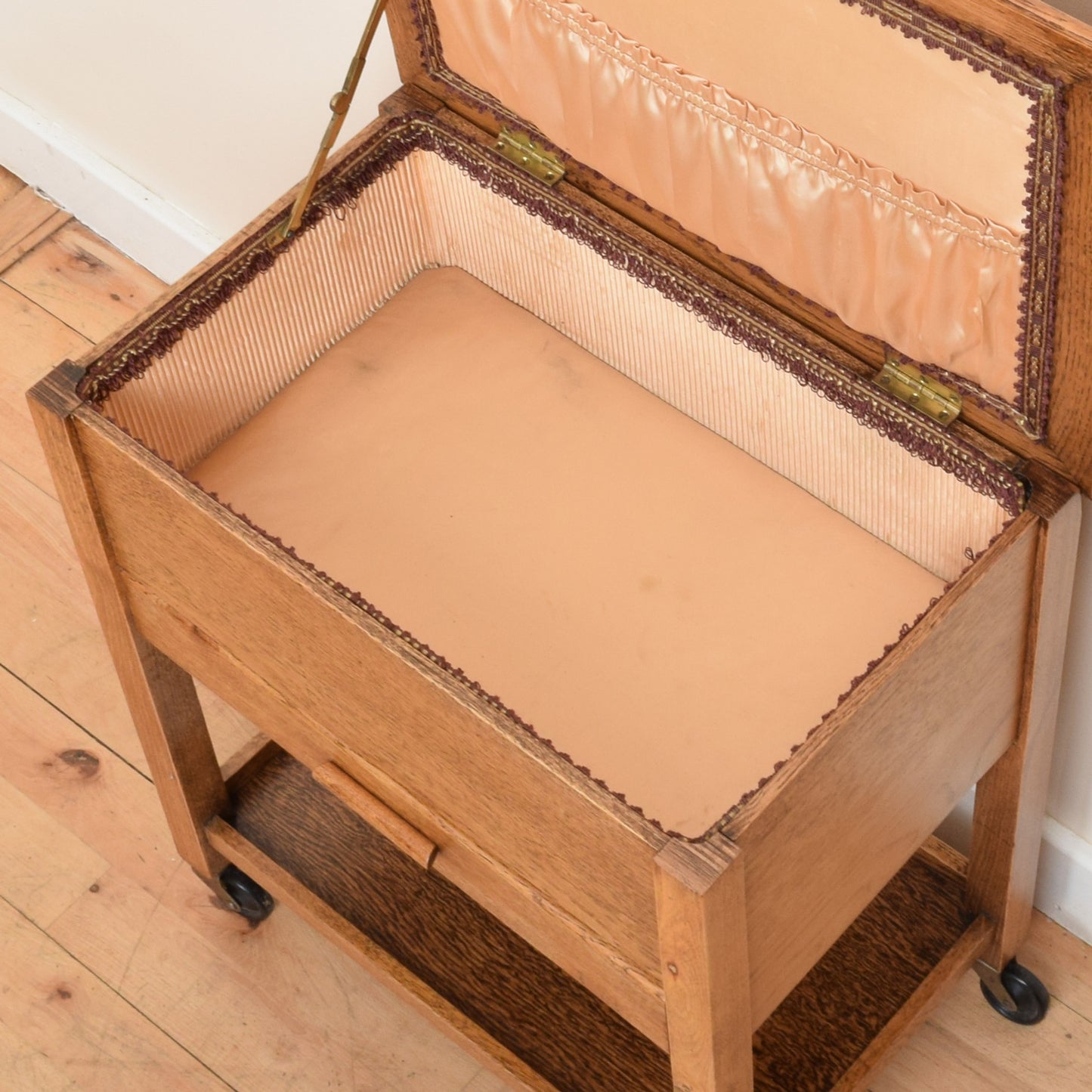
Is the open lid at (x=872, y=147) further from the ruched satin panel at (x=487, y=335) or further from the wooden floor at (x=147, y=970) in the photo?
the wooden floor at (x=147, y=970)

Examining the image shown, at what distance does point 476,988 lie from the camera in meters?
1.42

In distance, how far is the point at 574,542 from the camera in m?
1.24

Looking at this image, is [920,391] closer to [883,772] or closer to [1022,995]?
[883,772]

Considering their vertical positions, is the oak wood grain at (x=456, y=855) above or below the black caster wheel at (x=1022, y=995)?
above

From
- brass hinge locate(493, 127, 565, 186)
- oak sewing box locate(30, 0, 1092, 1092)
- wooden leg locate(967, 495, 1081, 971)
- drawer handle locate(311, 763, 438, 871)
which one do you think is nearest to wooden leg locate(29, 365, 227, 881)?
oak sewing box locate(30, 0, 1092, 1092)

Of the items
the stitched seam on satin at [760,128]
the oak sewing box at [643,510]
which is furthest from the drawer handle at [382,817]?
the stitched seam on satin at [760,128]

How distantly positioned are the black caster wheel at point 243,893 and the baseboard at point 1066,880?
2.31 ft

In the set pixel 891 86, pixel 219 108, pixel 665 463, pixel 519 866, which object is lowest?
pixel 219 108

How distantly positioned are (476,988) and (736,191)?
0.69 m

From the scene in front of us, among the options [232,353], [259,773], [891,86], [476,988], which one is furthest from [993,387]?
[259,773]

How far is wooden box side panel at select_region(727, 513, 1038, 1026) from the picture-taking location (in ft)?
3.12

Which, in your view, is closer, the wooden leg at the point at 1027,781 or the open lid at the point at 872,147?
the open lid at the point at 872,147

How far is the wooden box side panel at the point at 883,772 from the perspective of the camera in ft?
3.12

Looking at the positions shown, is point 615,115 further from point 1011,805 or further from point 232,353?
point 1011,805
